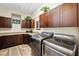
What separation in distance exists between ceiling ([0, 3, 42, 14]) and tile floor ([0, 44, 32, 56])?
49 centimetres

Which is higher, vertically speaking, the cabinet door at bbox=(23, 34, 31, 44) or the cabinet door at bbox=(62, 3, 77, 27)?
the cabinet door at bbox=(62, 3, 77, 27)

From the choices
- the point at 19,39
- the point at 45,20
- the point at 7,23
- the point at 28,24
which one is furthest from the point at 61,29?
the point at 7,23

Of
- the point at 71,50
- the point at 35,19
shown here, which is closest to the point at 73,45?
the point at 71,50

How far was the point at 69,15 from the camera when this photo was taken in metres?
1.14

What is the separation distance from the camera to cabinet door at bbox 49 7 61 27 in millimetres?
1237

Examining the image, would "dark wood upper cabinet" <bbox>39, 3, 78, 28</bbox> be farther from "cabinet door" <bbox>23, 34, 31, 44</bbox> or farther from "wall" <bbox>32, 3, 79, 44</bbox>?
"cabinet door" <bbox>23, 34, 31, 44</bbox>

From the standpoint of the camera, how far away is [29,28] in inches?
51.7

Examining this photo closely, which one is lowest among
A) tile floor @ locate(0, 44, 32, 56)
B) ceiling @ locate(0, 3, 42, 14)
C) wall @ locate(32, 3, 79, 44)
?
tile floor @ locate(0, 44, 32, 56)

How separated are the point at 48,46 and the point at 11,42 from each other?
1.67ft

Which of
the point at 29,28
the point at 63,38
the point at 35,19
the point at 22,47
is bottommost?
the point at 22,47

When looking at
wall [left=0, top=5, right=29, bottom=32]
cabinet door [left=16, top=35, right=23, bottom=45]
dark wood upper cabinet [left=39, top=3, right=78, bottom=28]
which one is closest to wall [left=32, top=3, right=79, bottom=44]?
dark wood upper cabinet [left=39, top=3, right=78, bottom=28]

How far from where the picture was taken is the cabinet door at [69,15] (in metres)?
1.11

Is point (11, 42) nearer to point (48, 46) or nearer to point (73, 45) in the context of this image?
point (48, 46)

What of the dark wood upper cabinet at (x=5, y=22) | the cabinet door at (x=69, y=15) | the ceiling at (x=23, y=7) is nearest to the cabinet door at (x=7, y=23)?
the dark wood upper cabinet at (x=5, y=22)
